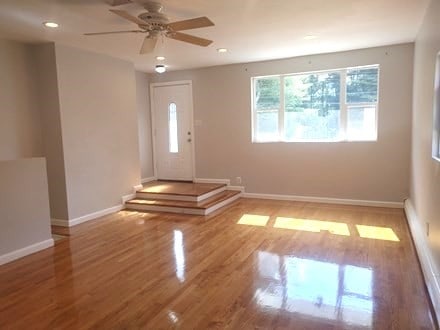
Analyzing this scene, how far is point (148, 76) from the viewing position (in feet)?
23.6

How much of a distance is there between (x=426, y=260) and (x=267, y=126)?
3776 millimetres


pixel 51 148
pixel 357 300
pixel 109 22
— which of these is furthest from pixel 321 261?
pixel 51 148

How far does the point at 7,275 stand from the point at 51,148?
2025 mm

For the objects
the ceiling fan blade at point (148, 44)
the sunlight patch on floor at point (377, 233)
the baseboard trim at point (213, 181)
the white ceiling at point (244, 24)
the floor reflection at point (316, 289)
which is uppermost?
the white ceiling at point (244, 24)

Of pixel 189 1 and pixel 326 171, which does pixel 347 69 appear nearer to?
pixel 326 171

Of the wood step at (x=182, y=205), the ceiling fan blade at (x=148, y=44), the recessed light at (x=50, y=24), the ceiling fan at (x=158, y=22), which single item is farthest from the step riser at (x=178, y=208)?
the recessed light at (x=50, y=24)

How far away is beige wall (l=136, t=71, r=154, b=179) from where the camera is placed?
7.01 m

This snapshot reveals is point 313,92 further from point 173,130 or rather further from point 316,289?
point 316,289

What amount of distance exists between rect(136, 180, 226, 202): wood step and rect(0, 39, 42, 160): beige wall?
1.93 metres

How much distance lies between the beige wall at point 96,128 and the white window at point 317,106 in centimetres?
240

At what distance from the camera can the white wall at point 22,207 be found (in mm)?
3520

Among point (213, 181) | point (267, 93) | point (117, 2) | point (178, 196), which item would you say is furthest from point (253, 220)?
point (117, 2)

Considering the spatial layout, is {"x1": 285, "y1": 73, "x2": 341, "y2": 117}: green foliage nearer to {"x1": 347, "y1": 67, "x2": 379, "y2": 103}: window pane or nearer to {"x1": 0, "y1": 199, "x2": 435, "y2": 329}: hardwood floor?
{"x1": 347, "y1": 67, "x2": 379, "y2": 103}: window pane

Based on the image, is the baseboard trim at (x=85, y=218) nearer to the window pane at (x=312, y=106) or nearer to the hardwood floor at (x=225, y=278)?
the hardwood floor at (x=225, y=278)
